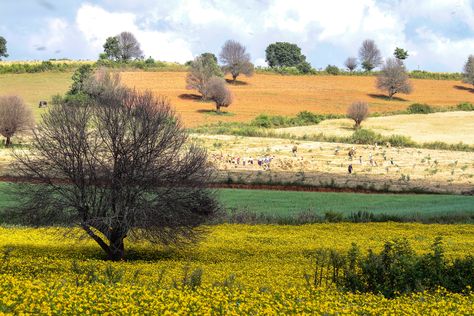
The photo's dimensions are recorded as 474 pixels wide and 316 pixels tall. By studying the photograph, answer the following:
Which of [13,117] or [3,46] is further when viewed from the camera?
[3,46]

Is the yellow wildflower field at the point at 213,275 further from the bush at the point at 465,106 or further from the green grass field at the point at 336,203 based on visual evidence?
the bush at the point at 465,106

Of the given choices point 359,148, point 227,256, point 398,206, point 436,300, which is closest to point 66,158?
point 227,256

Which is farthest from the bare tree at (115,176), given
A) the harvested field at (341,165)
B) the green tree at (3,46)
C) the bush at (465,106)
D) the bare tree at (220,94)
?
the green tree at (3,46)

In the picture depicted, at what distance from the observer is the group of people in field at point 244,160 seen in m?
58.9

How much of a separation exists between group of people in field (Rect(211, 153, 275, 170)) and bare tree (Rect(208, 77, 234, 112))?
140 feet

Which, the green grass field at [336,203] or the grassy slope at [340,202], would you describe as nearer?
the green grass field at [336,203]

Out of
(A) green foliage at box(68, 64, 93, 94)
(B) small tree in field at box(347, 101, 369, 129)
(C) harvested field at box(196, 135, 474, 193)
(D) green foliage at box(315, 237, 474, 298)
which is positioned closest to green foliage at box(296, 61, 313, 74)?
(A) green foliage at box(68, 64, 93, 94)

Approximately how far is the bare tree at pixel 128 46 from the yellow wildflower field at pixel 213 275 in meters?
143

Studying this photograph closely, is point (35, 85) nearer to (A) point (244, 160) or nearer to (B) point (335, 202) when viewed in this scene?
(A) point (244, 160)

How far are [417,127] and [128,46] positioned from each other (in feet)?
Answer: 308

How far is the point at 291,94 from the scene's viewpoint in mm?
124000

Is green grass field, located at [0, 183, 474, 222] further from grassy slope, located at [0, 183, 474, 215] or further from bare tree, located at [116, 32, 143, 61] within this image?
bare tree, located at [116, 32, 143, 61]

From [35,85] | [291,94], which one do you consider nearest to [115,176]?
[35,85]

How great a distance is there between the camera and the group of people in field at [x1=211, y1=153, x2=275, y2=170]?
5894cm
